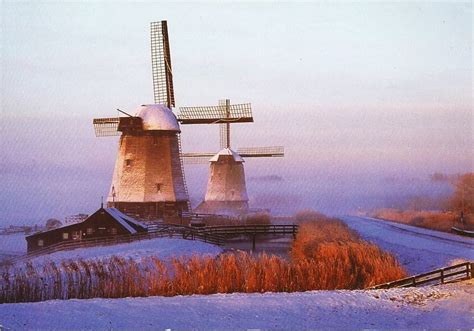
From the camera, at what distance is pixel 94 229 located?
1038 inches

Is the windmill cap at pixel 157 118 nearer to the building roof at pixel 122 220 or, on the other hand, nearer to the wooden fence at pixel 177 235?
the building roof at pixel 122 220

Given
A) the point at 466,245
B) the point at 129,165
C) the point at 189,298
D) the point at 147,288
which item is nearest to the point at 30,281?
the point at 147,288

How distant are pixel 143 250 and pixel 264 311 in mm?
10537

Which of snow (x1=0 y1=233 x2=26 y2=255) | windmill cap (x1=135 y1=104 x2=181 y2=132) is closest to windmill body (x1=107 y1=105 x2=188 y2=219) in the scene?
windmill cap (x1=135 y1=104 x2=181 y2=132)

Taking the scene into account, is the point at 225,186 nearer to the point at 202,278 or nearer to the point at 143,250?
the point at 143,250

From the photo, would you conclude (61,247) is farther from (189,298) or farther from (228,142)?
(228,142)

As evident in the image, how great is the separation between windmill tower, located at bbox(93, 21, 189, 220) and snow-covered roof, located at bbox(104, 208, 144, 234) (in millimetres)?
1496

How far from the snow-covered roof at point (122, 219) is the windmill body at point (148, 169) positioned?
4.91 ft

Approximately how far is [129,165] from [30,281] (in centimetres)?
1337

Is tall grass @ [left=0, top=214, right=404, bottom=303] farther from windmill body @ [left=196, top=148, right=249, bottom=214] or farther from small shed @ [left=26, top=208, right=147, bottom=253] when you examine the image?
windmill body @ [left=196, top=148, right=249, bottom=214]

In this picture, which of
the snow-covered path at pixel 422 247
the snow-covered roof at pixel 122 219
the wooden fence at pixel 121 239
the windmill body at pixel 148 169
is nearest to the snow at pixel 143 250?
the wooden fence at pixel 121 239

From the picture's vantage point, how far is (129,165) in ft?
92.6

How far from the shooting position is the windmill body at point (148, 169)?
28109mm

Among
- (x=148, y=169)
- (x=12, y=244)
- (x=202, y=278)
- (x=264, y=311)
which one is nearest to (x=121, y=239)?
(x=148, y=169)
